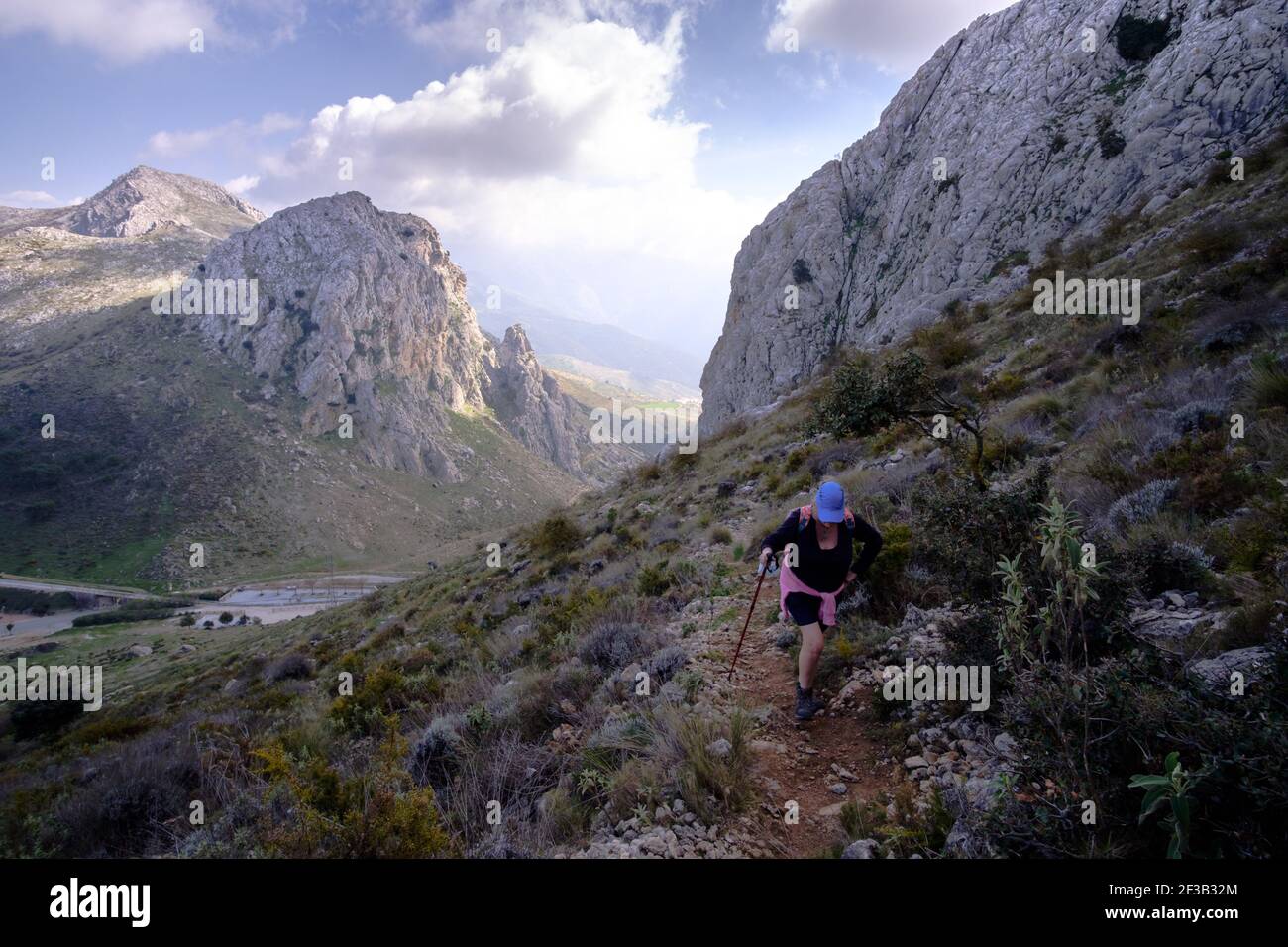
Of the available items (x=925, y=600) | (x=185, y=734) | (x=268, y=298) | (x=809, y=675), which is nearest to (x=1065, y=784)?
(x=809, y=675)

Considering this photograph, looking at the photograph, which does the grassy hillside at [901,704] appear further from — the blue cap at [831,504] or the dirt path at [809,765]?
the blue cap at [831,504]

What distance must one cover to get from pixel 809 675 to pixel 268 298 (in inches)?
4163

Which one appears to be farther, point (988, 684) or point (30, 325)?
point (30, 325)

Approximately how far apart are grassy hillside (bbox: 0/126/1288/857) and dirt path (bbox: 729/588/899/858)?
0.02m

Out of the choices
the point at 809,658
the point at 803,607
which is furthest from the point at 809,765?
the point at 803,607

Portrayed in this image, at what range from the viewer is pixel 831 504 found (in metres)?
4.66

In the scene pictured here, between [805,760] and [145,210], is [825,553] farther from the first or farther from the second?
[145,210]

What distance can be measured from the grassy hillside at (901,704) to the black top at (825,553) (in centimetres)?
62

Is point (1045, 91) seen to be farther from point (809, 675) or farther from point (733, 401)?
point (809, 675)

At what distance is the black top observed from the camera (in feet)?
15.6

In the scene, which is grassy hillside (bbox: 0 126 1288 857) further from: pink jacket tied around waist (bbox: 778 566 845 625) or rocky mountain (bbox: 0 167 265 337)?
rocky mountain (bbox: 0 167 265 337)

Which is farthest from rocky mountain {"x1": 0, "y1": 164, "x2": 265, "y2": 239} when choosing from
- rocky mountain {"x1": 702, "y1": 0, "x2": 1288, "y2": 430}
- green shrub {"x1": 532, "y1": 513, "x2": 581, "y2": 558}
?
green shrub {"x1": 532, "y1": 513, "x2": 581, "y2": 558}

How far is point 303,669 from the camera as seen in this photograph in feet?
44.6

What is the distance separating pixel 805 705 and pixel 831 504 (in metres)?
1.68
